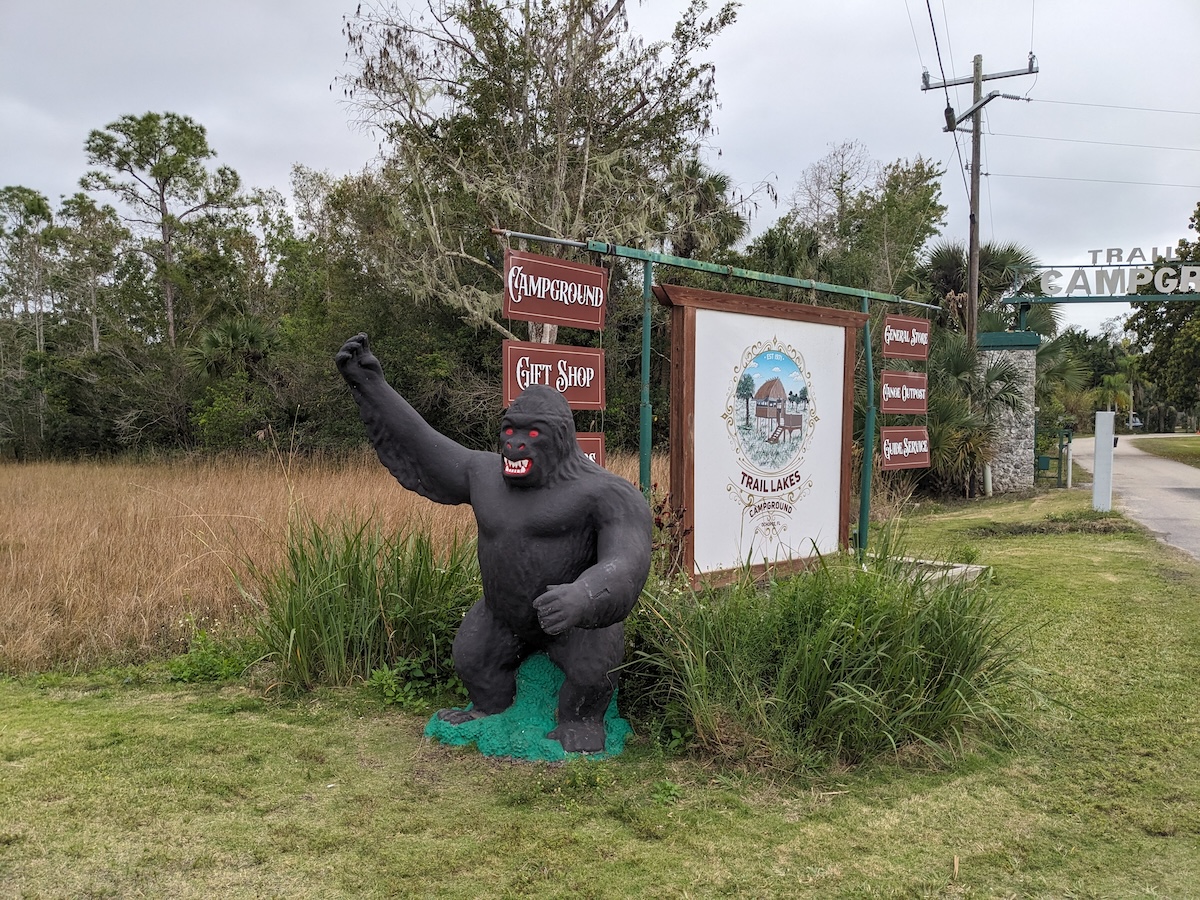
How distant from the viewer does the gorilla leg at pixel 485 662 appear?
10.0ft

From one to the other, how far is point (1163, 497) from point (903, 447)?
9251mm

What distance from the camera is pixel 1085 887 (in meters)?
2.18

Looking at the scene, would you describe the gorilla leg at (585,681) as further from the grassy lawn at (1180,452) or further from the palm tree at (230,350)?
the grassy lawn at (1180,452)

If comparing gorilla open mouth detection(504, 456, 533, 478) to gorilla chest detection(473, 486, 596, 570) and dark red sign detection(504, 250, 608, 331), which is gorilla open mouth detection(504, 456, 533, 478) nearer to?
gorilla chest detection(473, 486, 596, 570)

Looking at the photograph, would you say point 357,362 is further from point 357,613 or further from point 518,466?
point 357,613

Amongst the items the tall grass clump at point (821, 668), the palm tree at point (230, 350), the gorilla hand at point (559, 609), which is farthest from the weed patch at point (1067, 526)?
the palm tree at point (230, 350)

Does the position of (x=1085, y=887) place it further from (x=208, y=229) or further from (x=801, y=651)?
(x=208, y=229)

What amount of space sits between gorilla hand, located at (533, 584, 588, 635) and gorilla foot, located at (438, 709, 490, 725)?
3.09ft

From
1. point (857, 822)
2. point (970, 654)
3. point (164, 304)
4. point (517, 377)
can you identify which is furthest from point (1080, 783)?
point (164, 304)

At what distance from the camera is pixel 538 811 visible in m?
2.52

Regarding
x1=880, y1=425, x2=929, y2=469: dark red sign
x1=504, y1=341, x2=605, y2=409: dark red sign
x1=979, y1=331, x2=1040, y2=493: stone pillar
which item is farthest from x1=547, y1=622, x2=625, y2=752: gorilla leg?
x1=979, y1=331, x2=1040, y2=493: stone pillar

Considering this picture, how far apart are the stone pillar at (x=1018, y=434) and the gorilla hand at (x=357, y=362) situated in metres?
12.6

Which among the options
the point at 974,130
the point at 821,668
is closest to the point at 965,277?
the point at 974,130

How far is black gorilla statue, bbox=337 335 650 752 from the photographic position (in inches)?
110
